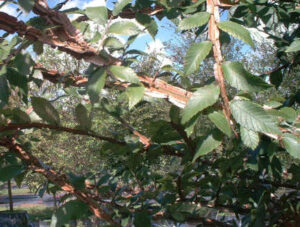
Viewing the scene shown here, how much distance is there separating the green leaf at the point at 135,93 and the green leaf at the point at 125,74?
2 cm

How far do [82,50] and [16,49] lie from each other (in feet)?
0.39

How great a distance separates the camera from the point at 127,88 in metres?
0.59

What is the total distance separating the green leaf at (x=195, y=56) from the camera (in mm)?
520

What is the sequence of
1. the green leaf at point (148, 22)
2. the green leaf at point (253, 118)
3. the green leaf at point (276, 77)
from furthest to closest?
1. the green leaf at point (276, 77)
2. the green leaf at point (148, 22)
3. the green leaf at point (253, 118)

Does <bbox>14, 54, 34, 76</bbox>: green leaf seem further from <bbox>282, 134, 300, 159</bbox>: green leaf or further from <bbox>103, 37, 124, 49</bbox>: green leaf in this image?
<bbox>282, 134, 300, 159</bbox>: green leaf

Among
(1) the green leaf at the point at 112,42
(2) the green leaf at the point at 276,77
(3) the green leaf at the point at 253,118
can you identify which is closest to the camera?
(3) the green leaf at the point at 253,118

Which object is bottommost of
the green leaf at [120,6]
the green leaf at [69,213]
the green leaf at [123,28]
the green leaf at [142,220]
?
the green leaf at [142,220]

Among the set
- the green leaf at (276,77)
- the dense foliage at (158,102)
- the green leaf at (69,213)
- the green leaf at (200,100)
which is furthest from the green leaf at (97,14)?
the green leaf at (276,77)

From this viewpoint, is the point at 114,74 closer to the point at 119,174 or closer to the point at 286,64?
the point at 119,174

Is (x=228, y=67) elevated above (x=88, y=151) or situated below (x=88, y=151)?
above

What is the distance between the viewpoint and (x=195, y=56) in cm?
53

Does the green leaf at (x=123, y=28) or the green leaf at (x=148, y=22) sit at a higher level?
the green leaf at (x=123, y=28)

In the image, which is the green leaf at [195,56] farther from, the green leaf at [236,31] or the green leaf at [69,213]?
the green leaf at [69,213]

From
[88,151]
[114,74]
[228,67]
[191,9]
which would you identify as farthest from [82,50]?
[88,151]
